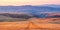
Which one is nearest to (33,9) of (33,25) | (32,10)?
(32,10)

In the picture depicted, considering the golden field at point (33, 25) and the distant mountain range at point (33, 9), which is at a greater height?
the distant mountain range at point (33, 9)

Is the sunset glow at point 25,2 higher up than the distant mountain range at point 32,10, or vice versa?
the sunset glow at point 25,2

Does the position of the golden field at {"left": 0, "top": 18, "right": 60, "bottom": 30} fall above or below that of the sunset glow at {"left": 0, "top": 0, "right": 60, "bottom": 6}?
below

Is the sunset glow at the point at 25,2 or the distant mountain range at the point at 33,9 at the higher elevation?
the sunset glow at the point at 25,2

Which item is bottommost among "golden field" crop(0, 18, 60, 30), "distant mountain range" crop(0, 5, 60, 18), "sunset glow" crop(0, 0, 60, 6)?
"golden field" crop(0, 18, 60, 30)

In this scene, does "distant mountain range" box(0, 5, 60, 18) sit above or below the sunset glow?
below

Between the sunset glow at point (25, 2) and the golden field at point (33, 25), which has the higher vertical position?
the sunset glow at point (25, 2)

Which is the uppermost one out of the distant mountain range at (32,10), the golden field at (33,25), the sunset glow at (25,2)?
the sunset glow at (25,2)

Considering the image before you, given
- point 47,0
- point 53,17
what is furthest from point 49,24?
point 47,0

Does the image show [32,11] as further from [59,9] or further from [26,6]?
[59,9]
